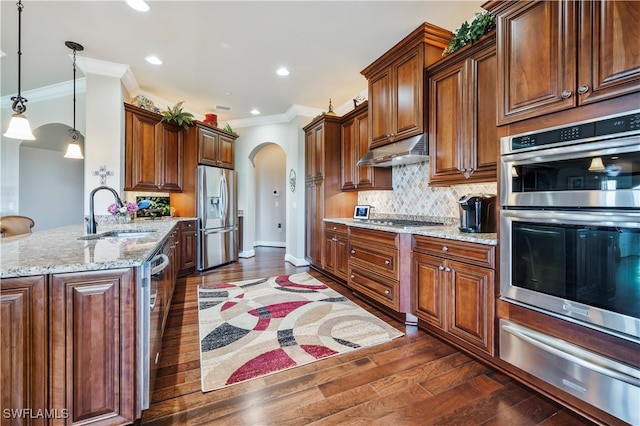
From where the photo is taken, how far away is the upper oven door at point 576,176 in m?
1.29

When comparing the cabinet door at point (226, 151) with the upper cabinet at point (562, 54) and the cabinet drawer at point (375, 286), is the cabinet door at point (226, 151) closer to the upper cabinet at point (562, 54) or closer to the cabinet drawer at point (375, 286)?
the cabinet drawer at point (375, 286)

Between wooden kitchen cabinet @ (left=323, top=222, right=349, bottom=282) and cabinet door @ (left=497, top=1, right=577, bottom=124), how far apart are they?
2.35 m

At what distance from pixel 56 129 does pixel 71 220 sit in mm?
2239

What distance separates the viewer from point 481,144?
2301mm

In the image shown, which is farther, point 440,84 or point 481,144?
point 440,84

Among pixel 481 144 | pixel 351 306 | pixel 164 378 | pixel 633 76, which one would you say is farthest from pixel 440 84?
pixel 164 378

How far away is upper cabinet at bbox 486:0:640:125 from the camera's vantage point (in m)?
1.30

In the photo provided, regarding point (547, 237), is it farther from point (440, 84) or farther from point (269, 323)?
point (269, 323)

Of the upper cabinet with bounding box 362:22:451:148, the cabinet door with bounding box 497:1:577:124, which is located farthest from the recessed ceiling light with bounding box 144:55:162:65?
the cabinet door with bounding box 497:1:577:124

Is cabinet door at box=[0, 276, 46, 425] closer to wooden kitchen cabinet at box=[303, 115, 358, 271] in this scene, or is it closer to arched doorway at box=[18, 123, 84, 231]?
wooden kitchen cabinet at box=[303, 115, 358, 271]

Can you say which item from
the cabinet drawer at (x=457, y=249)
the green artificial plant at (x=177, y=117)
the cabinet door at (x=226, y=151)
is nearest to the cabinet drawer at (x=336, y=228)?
the cabinet drawer at (x=457, y=249)

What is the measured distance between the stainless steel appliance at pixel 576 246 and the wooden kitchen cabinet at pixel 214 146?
14.4 ft

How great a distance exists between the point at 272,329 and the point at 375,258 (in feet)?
4.19

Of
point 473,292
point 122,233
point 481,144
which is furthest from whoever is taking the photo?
point 122,233
